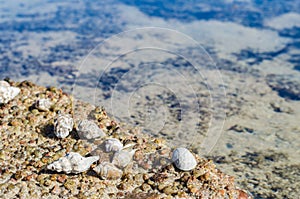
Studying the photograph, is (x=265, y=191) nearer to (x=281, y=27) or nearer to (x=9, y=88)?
(x=9, y=88)

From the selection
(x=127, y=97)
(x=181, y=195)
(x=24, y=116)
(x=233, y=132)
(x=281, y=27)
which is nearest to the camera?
(x=181, y=195)

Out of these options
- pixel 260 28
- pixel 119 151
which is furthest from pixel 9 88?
pixel 260 28

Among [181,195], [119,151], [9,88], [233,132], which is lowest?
[233,132]

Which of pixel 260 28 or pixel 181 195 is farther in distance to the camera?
pixel 260 28

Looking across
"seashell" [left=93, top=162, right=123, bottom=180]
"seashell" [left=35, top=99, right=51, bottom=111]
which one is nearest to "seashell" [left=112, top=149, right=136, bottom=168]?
"seashell" [left=93, top=162, right=123, bottom=180]

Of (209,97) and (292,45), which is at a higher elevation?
(292,45)

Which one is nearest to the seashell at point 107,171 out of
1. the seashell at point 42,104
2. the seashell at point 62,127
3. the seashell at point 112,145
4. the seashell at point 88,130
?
the seashell at point 112,145

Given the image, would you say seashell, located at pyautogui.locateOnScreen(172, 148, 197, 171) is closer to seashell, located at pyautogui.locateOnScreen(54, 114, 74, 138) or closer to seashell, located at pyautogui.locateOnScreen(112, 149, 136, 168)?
seashell, located at pyautogui.locateOnScreen(112, 149, 136, 168)
